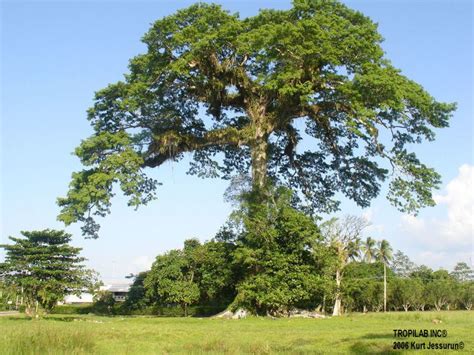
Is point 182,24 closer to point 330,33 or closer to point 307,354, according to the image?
point 330,33

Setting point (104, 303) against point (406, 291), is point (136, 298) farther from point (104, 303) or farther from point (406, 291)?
point (406, 291)

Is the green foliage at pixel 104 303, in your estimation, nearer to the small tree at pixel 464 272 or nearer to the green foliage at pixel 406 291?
the green foliage at pixel 406 291

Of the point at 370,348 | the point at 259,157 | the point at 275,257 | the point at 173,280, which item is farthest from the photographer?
the point at 173,280

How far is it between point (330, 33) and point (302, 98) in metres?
3.57

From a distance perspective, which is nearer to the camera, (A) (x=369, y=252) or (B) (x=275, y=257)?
(B) (x=275, y=257)

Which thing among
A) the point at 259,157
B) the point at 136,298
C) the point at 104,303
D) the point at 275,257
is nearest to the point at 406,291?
the point at 104,303

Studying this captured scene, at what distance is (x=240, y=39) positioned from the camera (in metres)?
29.2

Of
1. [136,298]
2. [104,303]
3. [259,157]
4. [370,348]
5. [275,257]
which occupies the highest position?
[259,157]

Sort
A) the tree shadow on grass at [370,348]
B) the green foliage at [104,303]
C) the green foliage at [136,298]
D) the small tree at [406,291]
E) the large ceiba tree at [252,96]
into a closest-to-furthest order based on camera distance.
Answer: the tree shadow on grass at [370,348] → the large ceiba tree at [252,96] → the green foliage at [136,298] → the green foliage at [104,303] → the small tree at [406,291]

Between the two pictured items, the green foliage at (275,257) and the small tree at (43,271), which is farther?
the small tree at (43,271)

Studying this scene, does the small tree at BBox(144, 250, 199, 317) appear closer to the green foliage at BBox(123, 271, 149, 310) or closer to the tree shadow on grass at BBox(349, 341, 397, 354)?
the green foliage at BBox(123, 271, 149, 310)

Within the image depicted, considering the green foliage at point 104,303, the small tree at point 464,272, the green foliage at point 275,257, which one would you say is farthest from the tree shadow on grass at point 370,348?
the small tree at point 464,272

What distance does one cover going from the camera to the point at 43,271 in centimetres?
3400

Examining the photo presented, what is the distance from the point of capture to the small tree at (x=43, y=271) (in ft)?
111
